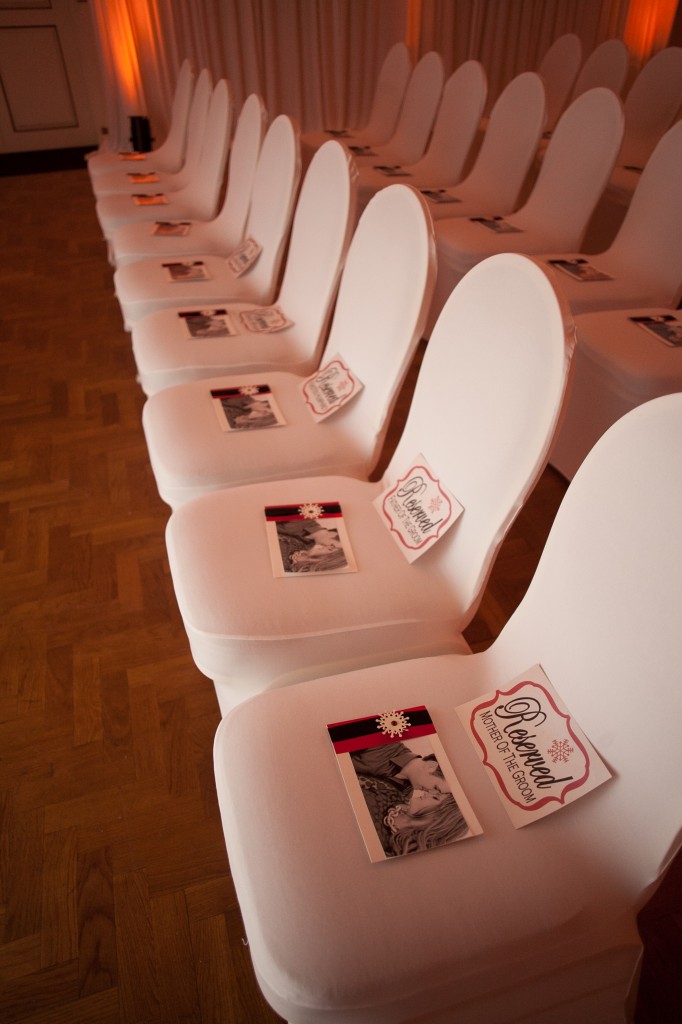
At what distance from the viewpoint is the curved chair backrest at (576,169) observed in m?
2.47

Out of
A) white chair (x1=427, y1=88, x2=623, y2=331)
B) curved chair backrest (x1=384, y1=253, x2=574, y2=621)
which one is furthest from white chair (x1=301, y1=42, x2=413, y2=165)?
curved chair backrest (x1=384, y1=253, x2=574, y2=621)

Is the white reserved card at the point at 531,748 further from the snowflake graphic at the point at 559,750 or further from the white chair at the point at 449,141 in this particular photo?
the white chair at the point at 449,141

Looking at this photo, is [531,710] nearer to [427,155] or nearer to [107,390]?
[107,390]

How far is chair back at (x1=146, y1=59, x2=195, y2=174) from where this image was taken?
3.92 meters

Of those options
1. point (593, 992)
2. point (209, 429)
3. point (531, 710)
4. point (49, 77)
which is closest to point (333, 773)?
point (531, 710)

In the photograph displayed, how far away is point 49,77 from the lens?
555 cm

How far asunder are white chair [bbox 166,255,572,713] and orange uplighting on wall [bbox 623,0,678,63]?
6224 millimetres

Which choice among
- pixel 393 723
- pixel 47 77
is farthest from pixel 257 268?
pixel 47 77

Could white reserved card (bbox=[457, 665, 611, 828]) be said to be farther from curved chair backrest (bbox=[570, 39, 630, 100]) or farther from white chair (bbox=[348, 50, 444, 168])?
curved chair backrest (bbox=[570, 39, 630, 100])

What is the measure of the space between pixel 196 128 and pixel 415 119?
4.01ft

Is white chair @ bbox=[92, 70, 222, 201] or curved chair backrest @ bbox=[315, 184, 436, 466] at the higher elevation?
curved chair backrest @ bbox=[315, 184, 436, 466]

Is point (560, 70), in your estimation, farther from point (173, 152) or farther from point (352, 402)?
point (352, 402)

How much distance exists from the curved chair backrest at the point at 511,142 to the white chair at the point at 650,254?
2.36 ft

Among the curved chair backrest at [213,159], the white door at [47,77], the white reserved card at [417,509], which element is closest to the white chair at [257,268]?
the curved chair backrest at [213,159]
